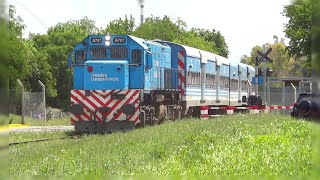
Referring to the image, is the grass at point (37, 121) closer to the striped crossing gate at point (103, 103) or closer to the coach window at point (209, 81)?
the coach window at point (209, 81)

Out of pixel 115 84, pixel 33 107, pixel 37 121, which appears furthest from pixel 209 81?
pixel 115 84

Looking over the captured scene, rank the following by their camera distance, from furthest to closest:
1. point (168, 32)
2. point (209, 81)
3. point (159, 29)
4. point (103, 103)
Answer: point (168, 32)
point (159, 29)
point (209, 81)
point (103, 103)

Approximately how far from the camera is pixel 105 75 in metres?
21.6

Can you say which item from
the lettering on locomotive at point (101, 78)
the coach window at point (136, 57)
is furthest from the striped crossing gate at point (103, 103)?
the coach window at point (136, 57)

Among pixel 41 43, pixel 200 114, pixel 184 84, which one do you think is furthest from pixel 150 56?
pixel 41 43

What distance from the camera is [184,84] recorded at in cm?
2773

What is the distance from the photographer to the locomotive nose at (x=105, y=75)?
851 inches

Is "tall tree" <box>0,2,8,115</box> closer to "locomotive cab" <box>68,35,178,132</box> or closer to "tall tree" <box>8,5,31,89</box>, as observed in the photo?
"tall tree" <box>8,5,31,89</box>

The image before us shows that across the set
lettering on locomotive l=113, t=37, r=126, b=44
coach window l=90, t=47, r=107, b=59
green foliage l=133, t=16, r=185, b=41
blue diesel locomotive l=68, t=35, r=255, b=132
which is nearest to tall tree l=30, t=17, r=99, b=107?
green foliage l=133, t=16, r=185, b=41

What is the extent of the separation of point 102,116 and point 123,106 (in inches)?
34.0

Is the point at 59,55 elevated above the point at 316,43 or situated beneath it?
elevated above

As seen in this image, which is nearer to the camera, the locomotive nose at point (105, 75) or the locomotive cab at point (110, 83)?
the locomotive cab at point (110, 83)

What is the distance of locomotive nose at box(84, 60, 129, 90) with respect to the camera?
21.6 m

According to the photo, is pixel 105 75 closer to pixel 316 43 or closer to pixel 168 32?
pixel 316 43
